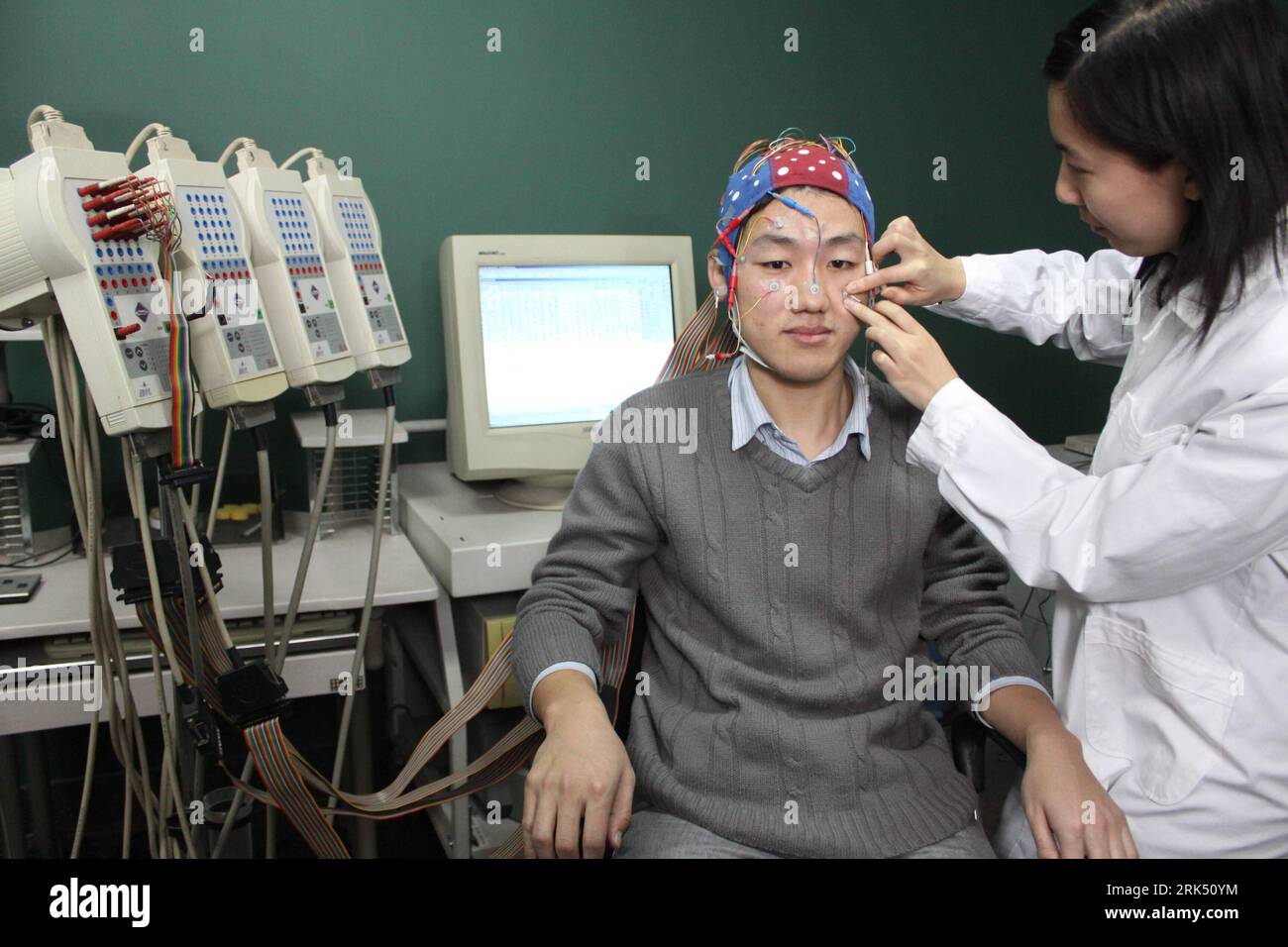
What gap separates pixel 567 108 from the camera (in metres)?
2.44

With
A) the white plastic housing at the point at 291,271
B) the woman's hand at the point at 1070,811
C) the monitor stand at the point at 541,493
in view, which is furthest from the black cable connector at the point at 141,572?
the woman's hand at the point at 1070,811

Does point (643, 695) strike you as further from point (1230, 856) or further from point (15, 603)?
point (15, 603)

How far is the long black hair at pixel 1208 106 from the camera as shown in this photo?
3.42ft

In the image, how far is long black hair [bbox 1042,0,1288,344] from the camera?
1.04 metres

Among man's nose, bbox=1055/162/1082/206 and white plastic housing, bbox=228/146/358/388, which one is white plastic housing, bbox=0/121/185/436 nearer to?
white plastic housing, bbox=228/146/358/388

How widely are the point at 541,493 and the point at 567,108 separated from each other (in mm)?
983

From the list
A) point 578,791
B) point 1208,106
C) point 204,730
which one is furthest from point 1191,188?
point 204,730

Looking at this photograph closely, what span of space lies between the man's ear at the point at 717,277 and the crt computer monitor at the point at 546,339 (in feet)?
1.98

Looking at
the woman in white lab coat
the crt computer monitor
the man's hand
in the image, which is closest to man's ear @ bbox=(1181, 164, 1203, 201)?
the woman in white lab coat

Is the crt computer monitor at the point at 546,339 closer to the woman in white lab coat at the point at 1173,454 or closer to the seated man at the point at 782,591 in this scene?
the seated man at the point at 782,591

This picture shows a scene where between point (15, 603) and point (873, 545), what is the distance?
4.70 ft

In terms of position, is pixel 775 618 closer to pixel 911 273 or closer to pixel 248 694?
pixel 911 273
